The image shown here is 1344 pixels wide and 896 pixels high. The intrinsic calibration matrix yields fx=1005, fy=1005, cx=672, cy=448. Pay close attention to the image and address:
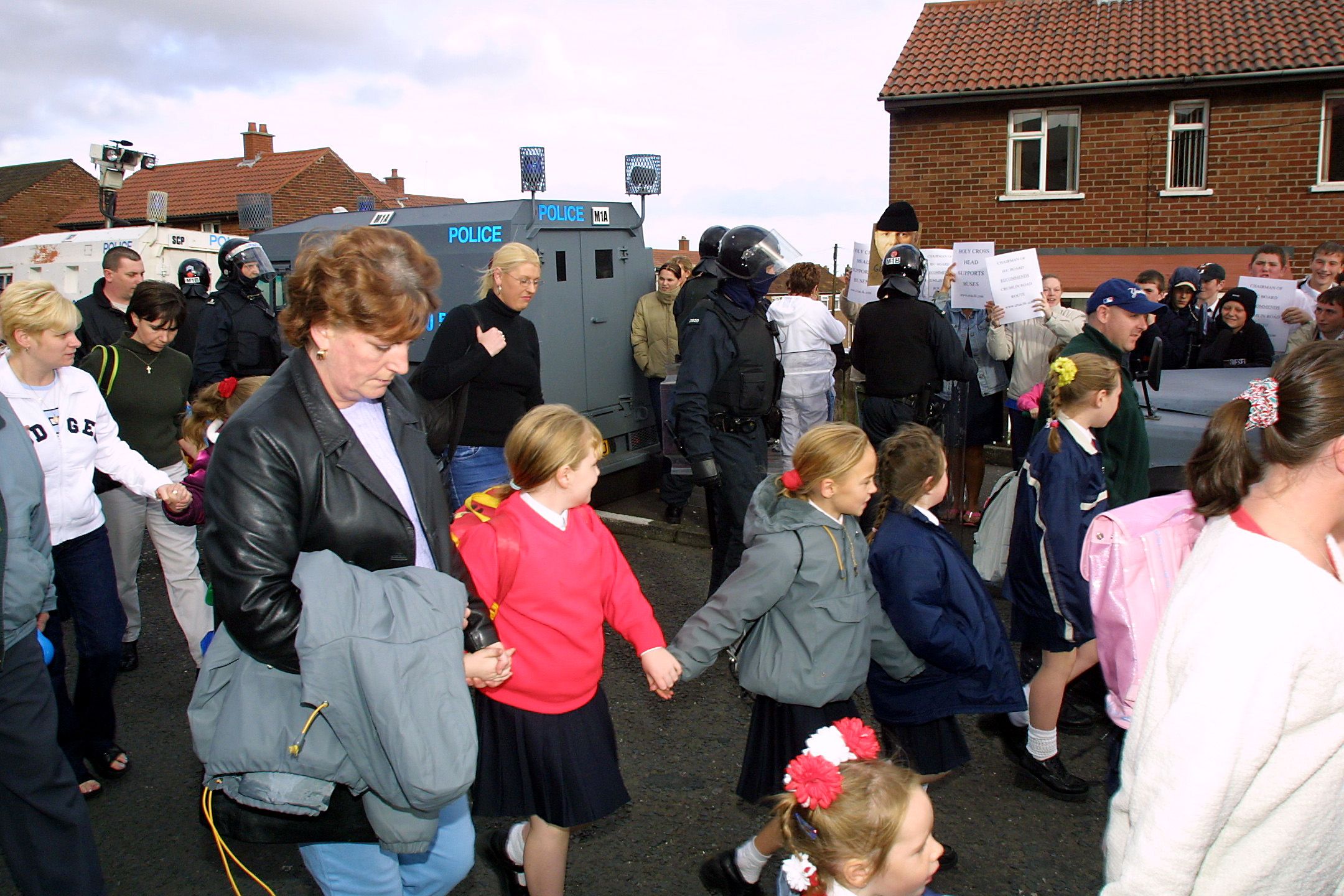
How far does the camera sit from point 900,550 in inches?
127

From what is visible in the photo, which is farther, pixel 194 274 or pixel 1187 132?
pixel 1187 132

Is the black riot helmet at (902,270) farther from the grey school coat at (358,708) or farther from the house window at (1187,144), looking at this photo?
the house window at (1187,144)

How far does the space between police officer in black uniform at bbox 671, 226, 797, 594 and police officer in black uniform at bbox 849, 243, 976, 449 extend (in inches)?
48.6

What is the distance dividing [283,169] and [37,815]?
44.7m

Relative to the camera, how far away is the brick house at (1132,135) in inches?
678

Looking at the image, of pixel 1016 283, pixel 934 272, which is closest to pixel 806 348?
pixel 1016 283

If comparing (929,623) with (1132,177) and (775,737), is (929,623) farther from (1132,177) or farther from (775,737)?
(1132,177)

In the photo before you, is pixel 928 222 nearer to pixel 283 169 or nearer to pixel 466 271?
pixel 466 271

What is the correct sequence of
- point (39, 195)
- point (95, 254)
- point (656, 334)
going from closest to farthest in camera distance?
1. point (656, 334)
2. point (95, 254)
3. point (39, 195)

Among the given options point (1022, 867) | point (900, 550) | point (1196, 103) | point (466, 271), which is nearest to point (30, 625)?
point (900, 550)

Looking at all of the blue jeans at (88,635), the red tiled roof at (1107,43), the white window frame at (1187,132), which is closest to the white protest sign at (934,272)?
the blue jeans at (88,635)

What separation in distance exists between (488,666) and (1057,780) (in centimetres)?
258

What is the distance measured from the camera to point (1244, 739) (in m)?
1.46

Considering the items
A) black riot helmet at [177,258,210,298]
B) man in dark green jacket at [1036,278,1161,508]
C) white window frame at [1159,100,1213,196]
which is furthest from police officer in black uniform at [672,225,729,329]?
white window frame at [1159,100,1213,196]
